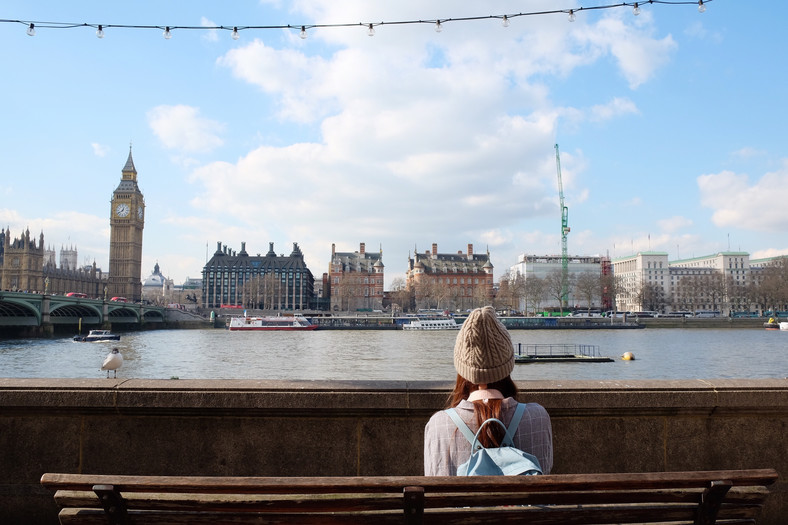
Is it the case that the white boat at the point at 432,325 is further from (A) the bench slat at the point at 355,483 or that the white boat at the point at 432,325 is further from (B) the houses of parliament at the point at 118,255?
(A) the bench slat at the point at 355,483

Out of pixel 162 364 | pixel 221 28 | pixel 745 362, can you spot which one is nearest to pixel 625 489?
pixel 221 28

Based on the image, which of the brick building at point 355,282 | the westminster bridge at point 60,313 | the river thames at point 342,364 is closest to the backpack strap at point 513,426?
the river thames at point 342,364

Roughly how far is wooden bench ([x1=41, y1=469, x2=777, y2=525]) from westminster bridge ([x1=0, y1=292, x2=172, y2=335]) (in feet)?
179

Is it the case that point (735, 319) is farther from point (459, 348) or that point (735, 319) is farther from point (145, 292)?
point (145, 292)

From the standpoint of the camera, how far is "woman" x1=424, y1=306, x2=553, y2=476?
7.09 feet

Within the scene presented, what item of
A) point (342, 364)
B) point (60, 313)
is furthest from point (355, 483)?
point (60, 313)

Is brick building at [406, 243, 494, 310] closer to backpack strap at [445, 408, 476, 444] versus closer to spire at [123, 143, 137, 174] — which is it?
spire at [123, 143, 137, 174]

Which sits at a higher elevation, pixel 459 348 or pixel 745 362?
pixel 459 348

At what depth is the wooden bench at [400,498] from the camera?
1985mm

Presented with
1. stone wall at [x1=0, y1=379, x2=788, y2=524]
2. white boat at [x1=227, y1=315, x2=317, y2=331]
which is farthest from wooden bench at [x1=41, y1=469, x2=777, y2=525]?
white boat at [x1=227, y1=315, x2=317, y2=331]

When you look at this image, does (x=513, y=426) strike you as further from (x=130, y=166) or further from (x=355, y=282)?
(x=130, y=166)

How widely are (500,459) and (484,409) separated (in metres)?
0.18

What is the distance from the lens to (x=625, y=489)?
6.82 ft

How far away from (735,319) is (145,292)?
550 ft
